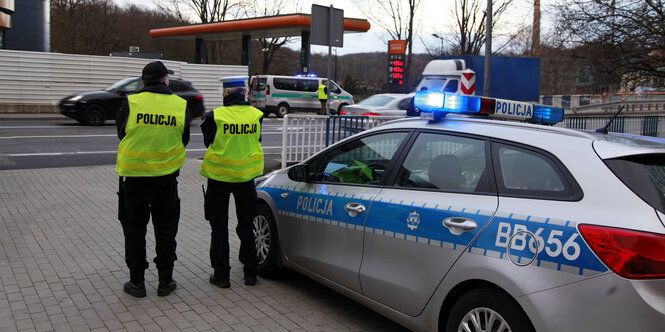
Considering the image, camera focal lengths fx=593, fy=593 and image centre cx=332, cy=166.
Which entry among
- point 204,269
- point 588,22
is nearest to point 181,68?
point 588,22

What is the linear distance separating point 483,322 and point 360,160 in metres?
1.75

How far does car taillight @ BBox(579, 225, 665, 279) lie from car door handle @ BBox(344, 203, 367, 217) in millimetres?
1725

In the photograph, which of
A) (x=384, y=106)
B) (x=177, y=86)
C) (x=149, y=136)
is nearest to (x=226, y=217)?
(x=149, y=136)

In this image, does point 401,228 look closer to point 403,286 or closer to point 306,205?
point 403,286

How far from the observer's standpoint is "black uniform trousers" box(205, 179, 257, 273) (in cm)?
494

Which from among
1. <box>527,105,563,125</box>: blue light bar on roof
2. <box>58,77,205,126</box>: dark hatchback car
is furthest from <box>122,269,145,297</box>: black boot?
<box>58,77,205,126</box>: dark hatchback car

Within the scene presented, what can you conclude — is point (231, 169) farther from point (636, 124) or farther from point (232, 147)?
point (636, 124)

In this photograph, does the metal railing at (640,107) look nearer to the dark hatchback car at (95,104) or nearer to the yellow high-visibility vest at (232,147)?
the yellow high-visibility vest at (232,147)

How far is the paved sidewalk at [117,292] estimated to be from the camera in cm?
423

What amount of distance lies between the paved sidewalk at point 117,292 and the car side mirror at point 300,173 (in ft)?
3.21

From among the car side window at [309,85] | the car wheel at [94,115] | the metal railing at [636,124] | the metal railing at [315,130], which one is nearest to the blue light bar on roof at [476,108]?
the metal railing at [315,130]

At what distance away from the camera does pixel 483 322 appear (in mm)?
3094

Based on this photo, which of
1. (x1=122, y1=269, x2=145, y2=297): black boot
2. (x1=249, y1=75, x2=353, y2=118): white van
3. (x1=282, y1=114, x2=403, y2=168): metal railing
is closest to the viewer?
(x1=122, y1=269, x2=145, y2=297): black boot

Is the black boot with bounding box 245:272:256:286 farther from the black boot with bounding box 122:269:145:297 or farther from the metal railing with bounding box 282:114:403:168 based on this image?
the metal railing with bounding box 282:114:403:168
